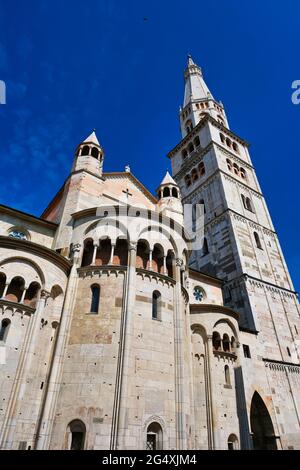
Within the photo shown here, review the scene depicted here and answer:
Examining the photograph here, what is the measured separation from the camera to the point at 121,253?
1605cm

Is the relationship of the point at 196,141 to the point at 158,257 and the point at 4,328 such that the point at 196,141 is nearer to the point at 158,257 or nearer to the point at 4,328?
the point at 158,257

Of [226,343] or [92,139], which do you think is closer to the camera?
[226,343]

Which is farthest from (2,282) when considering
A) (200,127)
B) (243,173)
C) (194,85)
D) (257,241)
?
(194,85)

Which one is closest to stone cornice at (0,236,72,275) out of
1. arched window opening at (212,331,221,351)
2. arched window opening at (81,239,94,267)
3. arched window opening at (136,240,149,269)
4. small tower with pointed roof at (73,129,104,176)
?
arched window opening at (81,239,94,267)

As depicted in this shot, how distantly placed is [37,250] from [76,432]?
7.62 meters

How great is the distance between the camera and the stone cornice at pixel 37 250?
524 inches

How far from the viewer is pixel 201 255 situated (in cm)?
3144

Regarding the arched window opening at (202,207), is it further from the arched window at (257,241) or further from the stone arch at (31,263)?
the stone arch at (31,263)

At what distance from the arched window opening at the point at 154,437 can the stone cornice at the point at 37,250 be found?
7.86 meters

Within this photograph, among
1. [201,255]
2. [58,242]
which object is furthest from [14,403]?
[201,255]

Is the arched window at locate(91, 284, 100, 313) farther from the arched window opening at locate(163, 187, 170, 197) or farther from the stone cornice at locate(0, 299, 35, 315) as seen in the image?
the arched window opening at locate(163, 187, 170, 197)

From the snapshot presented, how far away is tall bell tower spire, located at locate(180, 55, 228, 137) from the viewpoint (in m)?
44.7
